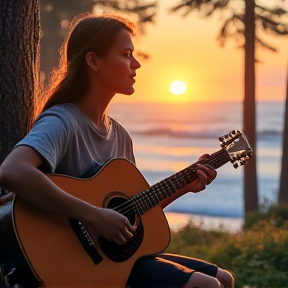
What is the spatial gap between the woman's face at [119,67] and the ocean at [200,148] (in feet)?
20.5

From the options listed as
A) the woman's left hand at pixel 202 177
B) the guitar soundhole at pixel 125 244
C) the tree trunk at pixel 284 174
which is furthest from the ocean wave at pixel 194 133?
the guitar soundhole at pixel 125 244

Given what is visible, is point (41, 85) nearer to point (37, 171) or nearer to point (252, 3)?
point (37, 171)

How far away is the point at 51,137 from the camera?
7.83ft

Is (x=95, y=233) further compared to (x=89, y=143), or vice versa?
(x=89, y=143)

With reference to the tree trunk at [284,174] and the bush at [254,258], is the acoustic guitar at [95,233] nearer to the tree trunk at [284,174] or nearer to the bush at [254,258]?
the bush at [254,258]

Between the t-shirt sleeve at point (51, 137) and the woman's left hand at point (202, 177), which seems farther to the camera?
the woman's left hand at point (202, 177)

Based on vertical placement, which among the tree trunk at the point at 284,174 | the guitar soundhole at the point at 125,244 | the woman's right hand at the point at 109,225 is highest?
the woman's right hand at the point at 109,225

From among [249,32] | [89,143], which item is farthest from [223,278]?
[249,32]

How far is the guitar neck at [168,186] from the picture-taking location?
2.67m

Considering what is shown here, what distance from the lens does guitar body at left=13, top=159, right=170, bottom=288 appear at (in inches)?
90.0

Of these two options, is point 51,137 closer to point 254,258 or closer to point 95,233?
point 95,233

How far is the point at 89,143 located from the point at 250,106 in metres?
8.53

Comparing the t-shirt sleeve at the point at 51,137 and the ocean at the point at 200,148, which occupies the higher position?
the t-shirt sleeve at the point at 51,137

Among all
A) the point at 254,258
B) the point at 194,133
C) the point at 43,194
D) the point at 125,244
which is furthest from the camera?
the point at 194,133
